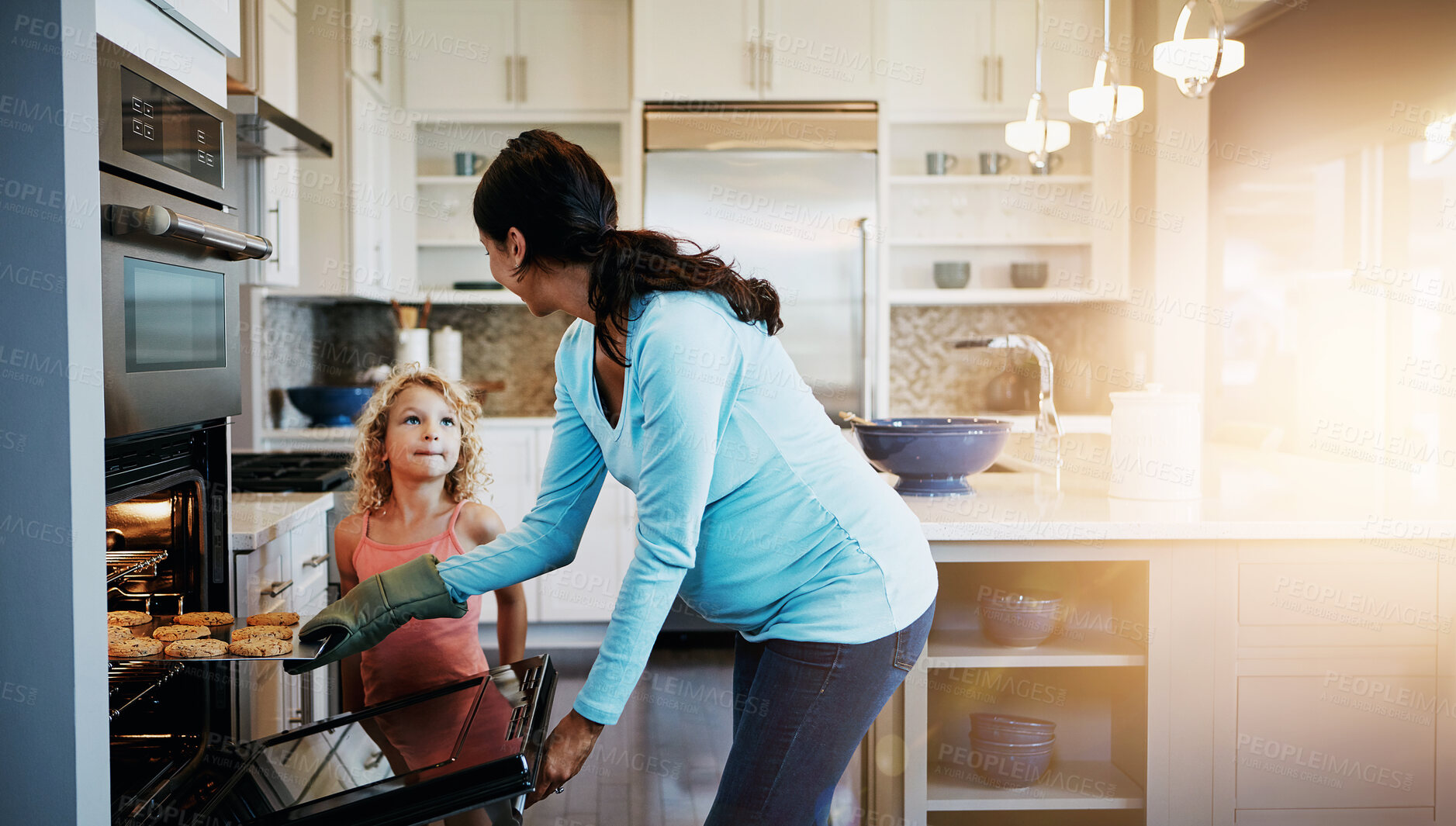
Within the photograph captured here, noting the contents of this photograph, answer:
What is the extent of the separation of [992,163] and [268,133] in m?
2.96

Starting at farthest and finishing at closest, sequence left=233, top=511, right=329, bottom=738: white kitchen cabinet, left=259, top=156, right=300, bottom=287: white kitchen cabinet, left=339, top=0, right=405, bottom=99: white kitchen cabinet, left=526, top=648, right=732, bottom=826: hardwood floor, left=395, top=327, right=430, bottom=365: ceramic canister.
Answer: left=395, top=327, right=430, bottom=365: ceramic canister
left=339, top=0, right=405, bottom=99: white kitchen cabinet
left=259, top=156, right=300, bottom=287: white kitchen cabinet
left=526, top=648, right=732, bottom=826: hardwood floor
left=233, top=511, right=329, bottom=738: white kitchen cabinet

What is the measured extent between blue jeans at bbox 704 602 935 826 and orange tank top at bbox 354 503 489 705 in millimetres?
727

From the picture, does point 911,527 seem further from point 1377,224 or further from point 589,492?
point 1377,224

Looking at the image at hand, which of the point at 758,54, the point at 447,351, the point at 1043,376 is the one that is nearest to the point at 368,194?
the point at 447,351

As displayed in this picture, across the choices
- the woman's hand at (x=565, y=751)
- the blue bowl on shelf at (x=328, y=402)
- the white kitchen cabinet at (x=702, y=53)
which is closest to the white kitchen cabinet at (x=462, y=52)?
the white kitchen cabinet at (x=702, y=53)

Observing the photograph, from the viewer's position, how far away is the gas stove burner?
2.66 meters

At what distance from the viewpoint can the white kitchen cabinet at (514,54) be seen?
4.19m

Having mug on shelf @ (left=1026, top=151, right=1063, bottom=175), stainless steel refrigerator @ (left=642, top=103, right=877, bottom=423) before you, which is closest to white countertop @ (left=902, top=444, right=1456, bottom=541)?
stainless steel refrigerator @ (left=642, top=103, right=877, bottom=423)

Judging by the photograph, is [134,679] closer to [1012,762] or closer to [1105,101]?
[1012,762]

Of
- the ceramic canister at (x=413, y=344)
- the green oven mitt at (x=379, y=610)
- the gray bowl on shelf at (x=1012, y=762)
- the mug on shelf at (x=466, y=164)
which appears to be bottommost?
the gray bowl on shelf at (x=1012, y=762)

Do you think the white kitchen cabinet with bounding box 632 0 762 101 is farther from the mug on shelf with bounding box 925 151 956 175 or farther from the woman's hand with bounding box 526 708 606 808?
the woman's hand with bounding box 526 708 606 808

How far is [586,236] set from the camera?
1.19 m

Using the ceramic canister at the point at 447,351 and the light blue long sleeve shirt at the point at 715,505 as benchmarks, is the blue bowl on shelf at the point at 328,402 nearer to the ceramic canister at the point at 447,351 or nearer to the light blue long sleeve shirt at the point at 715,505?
the ceramic canister at the point at 447,351

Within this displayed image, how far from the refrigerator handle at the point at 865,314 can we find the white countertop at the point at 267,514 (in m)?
2.15
